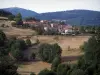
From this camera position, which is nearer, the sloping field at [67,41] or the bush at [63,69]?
the bush at [63,69]

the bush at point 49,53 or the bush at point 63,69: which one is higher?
the bush at point 63,69

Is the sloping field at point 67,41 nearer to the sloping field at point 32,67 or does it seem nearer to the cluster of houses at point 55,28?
the sloping field at point 32,67

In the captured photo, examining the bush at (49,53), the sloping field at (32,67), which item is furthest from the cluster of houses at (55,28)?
the sloping field at (32,67)

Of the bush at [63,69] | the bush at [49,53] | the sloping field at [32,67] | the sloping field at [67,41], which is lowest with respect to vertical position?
the sloping field at [32,67]

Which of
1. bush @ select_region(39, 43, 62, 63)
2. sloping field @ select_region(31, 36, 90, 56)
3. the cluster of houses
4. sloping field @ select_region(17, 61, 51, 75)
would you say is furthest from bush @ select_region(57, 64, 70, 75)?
the cluster of houses

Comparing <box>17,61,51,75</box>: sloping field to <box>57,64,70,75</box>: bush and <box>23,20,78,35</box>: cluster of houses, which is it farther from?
<box>23,20,78,35</box>: cluster of houses

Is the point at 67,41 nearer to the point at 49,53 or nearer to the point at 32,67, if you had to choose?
the point at 49,53

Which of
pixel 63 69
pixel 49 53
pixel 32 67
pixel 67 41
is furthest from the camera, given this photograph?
pixel 67 41

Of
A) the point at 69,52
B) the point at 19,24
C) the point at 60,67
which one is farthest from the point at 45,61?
the point at 19,24

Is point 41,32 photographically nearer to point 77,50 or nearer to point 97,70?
point 77,50

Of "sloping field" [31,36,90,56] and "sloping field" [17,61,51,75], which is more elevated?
"sloping field" [31,36,90,56]

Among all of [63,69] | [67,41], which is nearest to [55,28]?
[67,41]
